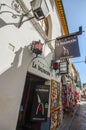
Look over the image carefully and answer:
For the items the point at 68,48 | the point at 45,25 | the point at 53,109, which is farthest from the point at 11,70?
the point at 45,25

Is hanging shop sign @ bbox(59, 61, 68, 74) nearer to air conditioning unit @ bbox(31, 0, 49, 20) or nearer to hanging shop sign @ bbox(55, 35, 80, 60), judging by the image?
hanging shop sign @ bbox(55, 35, 80, 60)

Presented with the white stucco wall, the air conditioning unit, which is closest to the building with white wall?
the white stucco wall

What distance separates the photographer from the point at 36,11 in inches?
116

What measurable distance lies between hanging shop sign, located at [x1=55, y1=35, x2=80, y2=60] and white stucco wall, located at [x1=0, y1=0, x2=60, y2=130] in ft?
7.10

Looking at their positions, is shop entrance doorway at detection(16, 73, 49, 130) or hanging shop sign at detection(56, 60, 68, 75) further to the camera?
hanging shop sign at detection(56, 60, 68, 75)

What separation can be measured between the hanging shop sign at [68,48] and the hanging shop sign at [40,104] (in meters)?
1.77

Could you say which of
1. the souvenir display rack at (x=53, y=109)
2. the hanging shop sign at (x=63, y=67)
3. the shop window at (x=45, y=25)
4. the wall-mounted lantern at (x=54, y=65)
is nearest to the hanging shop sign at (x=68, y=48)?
the wall-mounted lantern at (x=54, y=65)

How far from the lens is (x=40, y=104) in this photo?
4.15 m

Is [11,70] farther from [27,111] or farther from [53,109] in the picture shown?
[53,109]

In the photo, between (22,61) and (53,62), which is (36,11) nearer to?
(22,61)

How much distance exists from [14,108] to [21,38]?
1.98m

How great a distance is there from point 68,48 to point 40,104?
2651mm

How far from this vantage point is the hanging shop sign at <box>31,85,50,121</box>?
3.98 metres

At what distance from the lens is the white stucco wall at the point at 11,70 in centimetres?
264
